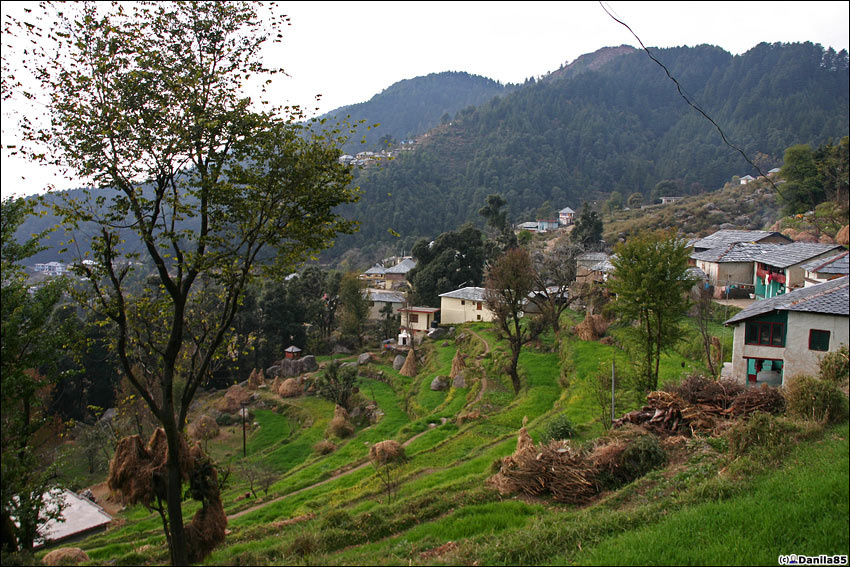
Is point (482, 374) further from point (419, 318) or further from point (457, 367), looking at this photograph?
point (419, 318)

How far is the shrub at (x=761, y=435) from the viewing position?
8.08 meters

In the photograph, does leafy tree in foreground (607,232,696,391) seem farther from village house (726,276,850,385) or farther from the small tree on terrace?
the small tree on terrace

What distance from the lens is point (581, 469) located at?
9672mm

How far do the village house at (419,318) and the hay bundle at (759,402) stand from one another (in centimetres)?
3008

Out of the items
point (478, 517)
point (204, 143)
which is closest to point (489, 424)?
point (478, 517)

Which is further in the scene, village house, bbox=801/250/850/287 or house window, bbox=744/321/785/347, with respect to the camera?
house window, bbox=744/321/785/347

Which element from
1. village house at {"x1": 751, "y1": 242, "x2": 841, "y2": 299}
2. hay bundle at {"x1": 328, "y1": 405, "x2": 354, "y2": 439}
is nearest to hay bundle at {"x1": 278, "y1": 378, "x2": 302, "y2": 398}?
hay bundle at {"x1": 328, "y1": 405, "x2": 354, "y2": 439}

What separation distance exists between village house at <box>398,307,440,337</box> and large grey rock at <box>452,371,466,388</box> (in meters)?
12.6

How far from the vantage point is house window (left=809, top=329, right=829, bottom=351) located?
8508mm

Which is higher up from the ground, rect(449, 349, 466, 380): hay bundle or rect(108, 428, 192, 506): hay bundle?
rect(108, 428, 192, 506): hay bundle

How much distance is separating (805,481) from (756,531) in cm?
128

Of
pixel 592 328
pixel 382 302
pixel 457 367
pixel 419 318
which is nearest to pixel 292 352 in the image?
pixel 419 318

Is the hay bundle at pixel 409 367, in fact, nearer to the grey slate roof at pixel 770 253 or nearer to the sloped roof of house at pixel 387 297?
the sloped roof of house at pixel 387 297

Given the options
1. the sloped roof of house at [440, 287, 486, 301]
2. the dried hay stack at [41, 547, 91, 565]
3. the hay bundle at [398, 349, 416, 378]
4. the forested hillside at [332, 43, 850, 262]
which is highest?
the forested hillside at [332, 43, 850, 262]
